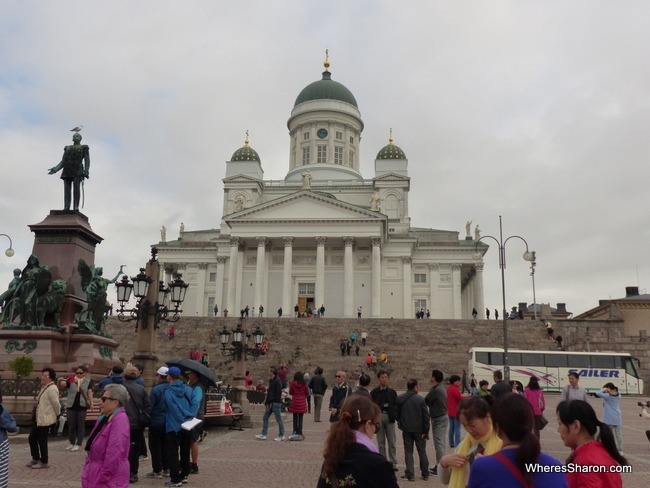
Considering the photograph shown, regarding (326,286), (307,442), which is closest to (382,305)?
(326,286)

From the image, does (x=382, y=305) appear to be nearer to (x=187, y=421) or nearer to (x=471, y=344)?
(x=471, y=344)

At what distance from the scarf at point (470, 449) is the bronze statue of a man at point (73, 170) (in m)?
15.2

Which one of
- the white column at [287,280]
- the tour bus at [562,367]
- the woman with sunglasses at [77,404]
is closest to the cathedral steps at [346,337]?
the tour bus at [562,367]

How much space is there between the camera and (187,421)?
9.19 m

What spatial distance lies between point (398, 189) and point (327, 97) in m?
17.5

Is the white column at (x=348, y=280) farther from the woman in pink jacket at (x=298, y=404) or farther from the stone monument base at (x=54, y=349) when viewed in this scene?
the stone monument base at (x=54, y=349)

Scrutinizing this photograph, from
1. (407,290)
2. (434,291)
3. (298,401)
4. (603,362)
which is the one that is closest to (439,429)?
(298,401)

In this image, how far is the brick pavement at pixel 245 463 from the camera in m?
9.71

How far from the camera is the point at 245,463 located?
1172 centimetres

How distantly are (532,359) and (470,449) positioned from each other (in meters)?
34.3

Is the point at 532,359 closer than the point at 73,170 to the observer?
No

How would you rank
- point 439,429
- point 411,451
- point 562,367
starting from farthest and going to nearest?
1. point 562,367
2. point 439,429
3. point 411,451

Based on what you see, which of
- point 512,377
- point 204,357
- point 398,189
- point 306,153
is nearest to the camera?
point 204,357

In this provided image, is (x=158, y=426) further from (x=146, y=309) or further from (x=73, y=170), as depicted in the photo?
(x=73, y=170)
